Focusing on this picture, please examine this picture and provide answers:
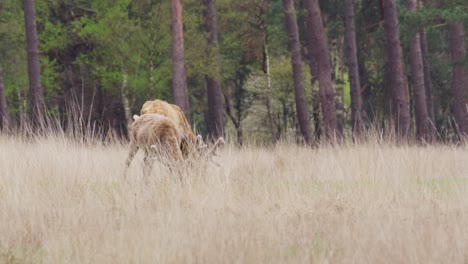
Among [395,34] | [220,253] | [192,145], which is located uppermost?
[395,34]

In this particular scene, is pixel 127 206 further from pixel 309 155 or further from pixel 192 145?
pixel 309 155

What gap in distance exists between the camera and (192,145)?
39.2 ft

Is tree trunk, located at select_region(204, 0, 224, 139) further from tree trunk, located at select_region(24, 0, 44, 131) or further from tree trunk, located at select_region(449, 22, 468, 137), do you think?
tree trunk, located at select_region(449, 22, 468, 137)

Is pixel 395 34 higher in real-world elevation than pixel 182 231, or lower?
higher

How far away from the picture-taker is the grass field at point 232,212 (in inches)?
263

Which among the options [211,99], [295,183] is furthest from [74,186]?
[211,99]

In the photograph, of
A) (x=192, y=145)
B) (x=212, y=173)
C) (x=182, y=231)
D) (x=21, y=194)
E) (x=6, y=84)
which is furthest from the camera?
(x=6, y=84)

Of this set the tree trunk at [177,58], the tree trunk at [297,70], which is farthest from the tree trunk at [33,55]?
the tree trunk at [297,70]

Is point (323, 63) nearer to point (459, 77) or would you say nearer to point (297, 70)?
point (297, 70)

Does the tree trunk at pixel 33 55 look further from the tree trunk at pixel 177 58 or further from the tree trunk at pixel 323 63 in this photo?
the tree trunk at pixel 323 63

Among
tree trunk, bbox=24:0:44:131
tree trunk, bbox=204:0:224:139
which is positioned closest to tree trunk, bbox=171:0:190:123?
tree trunk, bbox=24:0:44:131

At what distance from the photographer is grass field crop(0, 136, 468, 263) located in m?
6.69

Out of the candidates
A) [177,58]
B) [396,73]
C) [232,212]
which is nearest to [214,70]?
[177,58]

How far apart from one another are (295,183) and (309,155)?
372 cm
